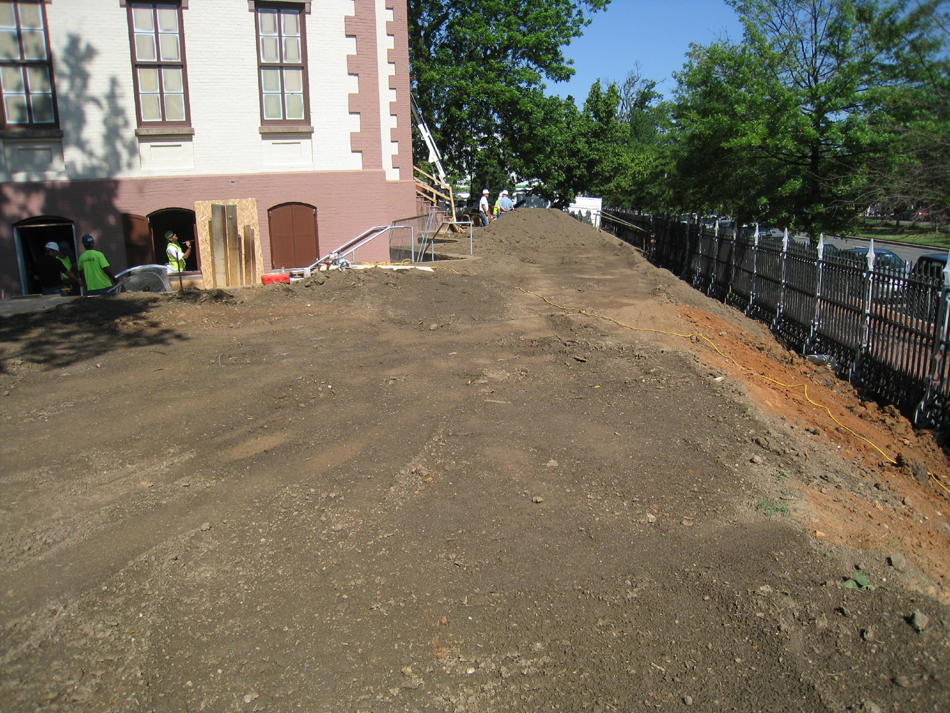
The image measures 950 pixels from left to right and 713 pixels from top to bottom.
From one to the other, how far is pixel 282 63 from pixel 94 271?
Answer: 7.69 meters

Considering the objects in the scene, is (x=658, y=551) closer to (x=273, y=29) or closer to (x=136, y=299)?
(x=136, y=299)

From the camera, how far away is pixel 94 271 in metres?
13.8

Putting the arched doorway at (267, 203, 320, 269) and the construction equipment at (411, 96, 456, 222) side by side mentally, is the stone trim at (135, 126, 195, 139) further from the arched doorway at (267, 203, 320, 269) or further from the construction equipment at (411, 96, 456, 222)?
the construction equipment at (411, 96, 456, 222)

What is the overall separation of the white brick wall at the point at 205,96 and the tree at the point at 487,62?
53.4 ft

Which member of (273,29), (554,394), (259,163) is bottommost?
(554,394)

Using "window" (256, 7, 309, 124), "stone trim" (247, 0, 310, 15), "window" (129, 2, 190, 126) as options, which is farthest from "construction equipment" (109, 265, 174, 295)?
"stone trim" (247, 0, 310, 15)

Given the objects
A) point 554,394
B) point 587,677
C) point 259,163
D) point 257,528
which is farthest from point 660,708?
point 259,163

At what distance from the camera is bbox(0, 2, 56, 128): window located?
16.7 m

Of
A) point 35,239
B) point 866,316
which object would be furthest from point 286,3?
point 866,316

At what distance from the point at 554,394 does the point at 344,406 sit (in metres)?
2.33

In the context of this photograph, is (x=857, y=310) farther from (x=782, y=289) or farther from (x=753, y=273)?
(x=753, y=273)

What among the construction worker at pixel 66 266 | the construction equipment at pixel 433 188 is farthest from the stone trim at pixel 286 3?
the construction worker at pixel 66 266

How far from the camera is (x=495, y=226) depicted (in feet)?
86.7

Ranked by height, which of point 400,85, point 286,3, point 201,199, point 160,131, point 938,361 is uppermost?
point 286,3
